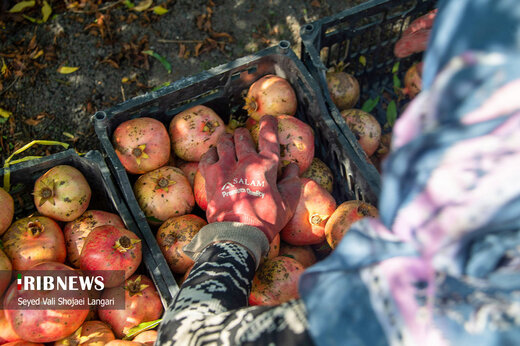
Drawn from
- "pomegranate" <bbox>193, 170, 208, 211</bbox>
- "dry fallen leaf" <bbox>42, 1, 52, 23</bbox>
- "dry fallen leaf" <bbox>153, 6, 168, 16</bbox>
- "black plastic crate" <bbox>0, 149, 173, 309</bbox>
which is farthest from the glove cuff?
"dry fallen leaf" <bbox>42, 1, 52, 23</bbox>

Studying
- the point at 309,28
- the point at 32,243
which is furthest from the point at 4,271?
the point at 309,28

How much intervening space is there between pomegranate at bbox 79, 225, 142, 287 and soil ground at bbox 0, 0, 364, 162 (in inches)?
54.9

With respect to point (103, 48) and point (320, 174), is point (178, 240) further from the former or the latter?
point (103, 48)

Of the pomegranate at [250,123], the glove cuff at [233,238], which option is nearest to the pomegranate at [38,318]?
the glove cuff at [233,238]

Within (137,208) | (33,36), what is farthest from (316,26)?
(33,36)

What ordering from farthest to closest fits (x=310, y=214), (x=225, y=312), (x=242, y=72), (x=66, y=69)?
1. (x=66, y=69)
2. (x=242, y=72)
3. (x=310, y=214)
4. (x=225, y=312)

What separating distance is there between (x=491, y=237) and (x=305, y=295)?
42 centimetres

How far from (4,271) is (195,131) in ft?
3.68

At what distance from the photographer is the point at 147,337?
1979 mm

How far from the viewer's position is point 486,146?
0.77 m

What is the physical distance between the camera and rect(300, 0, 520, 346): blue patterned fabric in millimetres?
768

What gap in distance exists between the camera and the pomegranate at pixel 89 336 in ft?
6.32

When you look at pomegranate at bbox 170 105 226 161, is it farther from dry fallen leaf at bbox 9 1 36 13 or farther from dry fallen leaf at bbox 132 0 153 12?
dry fallen leaf at bbox 9 1 36 13

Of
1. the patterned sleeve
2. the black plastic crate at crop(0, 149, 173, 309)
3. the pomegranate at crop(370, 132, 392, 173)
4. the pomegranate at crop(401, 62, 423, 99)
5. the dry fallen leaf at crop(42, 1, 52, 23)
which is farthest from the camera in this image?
the dry fallen leaf at crop(42, 1, 52, 23)
